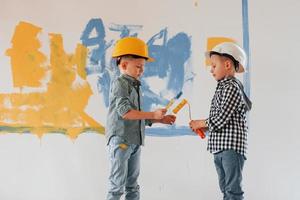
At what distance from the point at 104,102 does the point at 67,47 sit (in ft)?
1.03

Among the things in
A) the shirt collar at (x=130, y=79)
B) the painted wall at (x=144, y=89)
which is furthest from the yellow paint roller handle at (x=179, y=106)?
the shirt collar at (x=130, y=79)

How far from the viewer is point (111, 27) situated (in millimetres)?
1834

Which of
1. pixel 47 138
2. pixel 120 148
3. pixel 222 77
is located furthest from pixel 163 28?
pixel 47 138

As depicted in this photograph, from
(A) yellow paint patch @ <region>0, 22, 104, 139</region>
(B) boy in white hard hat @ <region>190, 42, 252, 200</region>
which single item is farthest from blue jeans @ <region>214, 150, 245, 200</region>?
(A) yellow paint patch @ <region>0, 22, 104, 139</region>

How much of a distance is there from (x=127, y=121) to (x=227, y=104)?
1.25 feet

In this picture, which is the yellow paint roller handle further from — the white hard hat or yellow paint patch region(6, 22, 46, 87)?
A: yellow paint patch region(6, 22, 46, 87)

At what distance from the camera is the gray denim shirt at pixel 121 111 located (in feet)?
4.80

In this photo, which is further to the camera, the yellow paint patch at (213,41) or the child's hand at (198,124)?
the yellow paint patch at (213,41)

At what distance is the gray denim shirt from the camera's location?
146cm

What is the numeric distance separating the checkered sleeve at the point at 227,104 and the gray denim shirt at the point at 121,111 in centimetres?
30

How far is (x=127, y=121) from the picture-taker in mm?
1490

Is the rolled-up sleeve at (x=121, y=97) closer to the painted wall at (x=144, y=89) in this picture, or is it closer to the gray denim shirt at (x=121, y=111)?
the gray denim shirt at (x=121, y=111)

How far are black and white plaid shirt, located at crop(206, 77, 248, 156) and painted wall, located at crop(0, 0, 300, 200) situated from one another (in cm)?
39

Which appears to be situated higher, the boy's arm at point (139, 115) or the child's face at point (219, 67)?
the child's face at point (219, 67)
